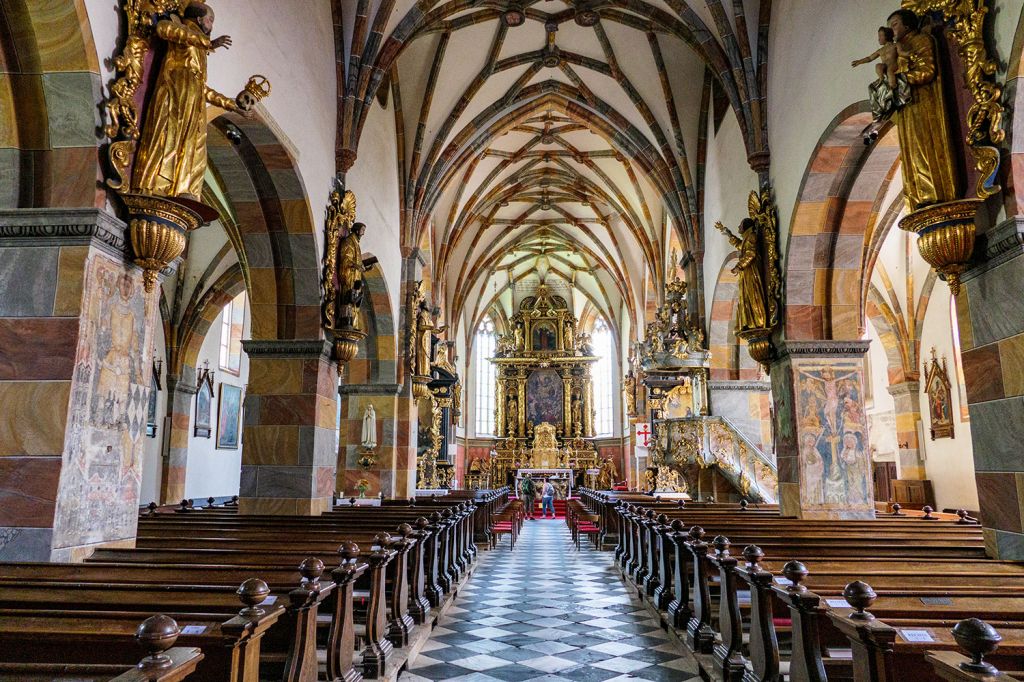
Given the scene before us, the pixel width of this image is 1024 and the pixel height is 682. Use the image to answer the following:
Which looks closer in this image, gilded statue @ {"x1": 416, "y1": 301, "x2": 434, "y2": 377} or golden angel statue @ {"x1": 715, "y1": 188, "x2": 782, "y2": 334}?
golden angel statue @ {"x1": 715, "y1": 188, "x2": 782, "y2": 334}

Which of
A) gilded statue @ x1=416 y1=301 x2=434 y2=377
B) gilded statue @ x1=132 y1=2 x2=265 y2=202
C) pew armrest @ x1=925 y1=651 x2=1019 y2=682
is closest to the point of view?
pew armrest @ x1=925 y1=651 x2=1019 y2=682

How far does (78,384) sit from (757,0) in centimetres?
1047

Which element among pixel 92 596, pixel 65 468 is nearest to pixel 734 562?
pixel 92 596

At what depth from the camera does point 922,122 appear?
569 cm

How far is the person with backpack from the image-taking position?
26641 mm

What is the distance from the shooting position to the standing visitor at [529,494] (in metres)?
26.6

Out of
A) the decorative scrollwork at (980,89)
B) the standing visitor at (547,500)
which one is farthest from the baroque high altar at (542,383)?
the decorative scrollwork at (980,89)

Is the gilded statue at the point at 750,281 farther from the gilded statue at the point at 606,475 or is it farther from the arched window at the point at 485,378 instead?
the arched window at the point at 485,378

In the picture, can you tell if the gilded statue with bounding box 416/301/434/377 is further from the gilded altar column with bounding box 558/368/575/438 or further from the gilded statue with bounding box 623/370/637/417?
the gilded altar column with bounding box 558/368/575/438

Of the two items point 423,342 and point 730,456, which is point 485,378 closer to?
point 423,342

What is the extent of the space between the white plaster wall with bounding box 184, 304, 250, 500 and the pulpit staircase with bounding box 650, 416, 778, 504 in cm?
1007

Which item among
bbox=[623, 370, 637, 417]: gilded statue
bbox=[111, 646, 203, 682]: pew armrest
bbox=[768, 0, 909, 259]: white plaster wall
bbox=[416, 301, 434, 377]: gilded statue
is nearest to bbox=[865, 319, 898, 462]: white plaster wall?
bbox=[623, 370, 637, 417]: gilded statue

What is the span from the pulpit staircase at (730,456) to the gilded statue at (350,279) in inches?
268

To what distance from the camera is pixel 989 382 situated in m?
5.28
